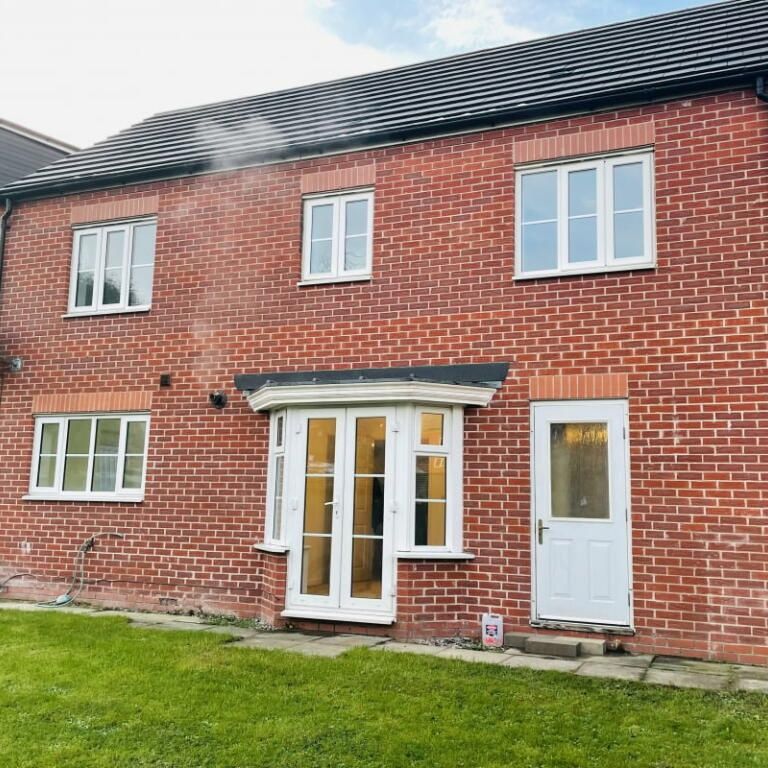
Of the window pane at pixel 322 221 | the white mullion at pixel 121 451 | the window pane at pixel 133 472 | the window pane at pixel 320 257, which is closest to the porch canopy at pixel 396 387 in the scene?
the window pane at pixel 320 257

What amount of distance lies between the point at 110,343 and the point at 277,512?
3.62m

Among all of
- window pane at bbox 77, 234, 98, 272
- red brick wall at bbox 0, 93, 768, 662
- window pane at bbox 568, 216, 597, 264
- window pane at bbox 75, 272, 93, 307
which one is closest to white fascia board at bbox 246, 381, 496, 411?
red brick wall at bbox 0, 93, 768, 662

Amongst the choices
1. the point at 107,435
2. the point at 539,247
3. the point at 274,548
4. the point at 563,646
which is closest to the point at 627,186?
the point at 539,247

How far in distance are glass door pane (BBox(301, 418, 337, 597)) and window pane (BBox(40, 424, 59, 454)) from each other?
4.26 metres

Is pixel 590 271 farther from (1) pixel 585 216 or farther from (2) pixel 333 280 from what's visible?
(2) pixel 333 280

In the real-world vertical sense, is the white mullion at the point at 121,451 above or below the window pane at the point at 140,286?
below

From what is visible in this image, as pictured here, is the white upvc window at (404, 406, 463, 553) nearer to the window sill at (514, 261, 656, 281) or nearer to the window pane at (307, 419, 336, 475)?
the window pane at (307, 419, 336, 475)

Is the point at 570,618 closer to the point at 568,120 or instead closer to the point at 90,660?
the point at 90,660

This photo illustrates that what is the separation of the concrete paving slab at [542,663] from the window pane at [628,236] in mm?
4184

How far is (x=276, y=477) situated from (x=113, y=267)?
4.13 meters

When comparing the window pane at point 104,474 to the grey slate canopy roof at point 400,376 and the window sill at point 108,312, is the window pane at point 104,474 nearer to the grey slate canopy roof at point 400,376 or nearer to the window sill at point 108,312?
the window sill at point 108,312

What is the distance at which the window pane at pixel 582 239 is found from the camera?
864 centimetres

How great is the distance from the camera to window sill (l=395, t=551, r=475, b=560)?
27.6 feet

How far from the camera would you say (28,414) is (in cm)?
1130
